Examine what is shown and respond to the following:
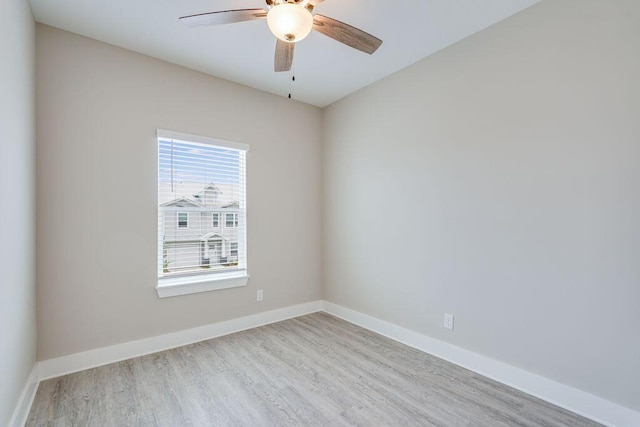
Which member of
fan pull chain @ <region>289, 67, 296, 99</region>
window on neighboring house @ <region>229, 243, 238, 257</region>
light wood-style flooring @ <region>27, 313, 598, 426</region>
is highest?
fan pull chain @ <region>289, 67, 296, 99</region>

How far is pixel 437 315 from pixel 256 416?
5.70ft

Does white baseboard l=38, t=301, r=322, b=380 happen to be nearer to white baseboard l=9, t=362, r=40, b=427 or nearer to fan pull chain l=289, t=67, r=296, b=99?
white baseboard l=9, t=362, r=40, b=427

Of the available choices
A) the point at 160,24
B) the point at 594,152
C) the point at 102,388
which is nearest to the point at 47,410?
the point at 102,388

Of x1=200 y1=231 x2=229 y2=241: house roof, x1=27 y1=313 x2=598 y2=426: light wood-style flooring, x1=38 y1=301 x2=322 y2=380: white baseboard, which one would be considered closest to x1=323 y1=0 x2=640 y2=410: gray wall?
x1=27 y1=313 x2=598 y2=426: light wood-style flooring

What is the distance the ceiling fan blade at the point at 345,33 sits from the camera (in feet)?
5.96

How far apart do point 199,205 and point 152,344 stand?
138 centimetres

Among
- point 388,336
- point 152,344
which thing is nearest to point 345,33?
point 388,336

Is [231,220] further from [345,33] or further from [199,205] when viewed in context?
[345,33]

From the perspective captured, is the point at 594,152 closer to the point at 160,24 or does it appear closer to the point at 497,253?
the point at 497,253

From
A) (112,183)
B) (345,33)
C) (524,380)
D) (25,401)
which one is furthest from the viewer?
(112,183)

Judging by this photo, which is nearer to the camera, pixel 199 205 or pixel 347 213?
pixel 199 205

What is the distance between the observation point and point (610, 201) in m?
1.89

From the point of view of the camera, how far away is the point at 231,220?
3.47 metres

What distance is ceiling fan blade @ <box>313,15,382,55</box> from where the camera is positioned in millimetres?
1816
